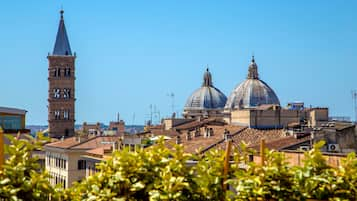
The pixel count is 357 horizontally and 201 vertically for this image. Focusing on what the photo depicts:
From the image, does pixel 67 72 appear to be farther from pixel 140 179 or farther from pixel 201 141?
pixel 140 179

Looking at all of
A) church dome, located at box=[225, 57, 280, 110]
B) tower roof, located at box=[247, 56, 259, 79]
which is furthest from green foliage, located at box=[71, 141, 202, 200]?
tower roof, located at box=[247, 56, 259, 79]

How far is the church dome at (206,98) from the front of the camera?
107 meters

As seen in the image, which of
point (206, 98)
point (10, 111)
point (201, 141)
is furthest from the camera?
point (206, 98)

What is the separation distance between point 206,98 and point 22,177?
102 meters

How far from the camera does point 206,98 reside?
107 m

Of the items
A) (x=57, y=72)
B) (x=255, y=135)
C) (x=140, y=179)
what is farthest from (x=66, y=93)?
(x=140, y=179)

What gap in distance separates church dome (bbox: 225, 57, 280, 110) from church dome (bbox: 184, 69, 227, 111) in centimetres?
1143

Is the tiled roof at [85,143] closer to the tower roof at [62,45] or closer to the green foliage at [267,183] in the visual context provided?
the green foliage at [267,183]

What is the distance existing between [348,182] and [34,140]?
263cm

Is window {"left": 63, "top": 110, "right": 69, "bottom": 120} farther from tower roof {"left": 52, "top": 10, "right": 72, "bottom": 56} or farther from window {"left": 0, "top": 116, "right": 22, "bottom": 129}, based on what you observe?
window {"left": 0, "top": 116, "right": 22, "bottom": 129}

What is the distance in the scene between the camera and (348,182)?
549cm

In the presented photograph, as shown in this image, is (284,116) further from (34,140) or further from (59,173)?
(34,140)

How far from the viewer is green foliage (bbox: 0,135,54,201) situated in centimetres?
494

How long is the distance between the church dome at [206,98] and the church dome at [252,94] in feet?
37.5
